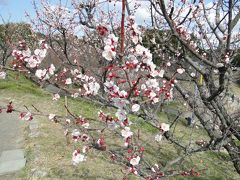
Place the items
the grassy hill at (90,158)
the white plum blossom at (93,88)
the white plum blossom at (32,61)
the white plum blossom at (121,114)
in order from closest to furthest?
the white plum blossom at (121,114) → the white plum blossom at (32,61) → the white plum blossom at (93,88) → the grassy hill at (90,158)

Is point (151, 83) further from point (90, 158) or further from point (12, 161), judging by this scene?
point (12, 161)

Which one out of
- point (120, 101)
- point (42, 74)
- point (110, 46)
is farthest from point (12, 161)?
point (110, 46)

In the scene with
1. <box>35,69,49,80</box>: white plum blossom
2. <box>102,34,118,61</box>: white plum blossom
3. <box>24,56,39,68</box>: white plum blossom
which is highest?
<box>102,34,118,61</box>: white plum blossom

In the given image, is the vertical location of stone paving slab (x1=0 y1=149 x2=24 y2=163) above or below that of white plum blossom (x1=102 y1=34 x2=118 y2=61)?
below

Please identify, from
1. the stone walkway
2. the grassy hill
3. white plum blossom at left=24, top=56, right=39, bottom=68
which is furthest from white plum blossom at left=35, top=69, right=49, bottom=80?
the stone walkway

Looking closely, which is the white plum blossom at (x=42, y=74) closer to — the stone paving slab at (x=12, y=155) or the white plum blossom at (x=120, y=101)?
the white plum blossom at (x=120, y=101)

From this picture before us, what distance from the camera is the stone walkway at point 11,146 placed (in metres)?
5.57

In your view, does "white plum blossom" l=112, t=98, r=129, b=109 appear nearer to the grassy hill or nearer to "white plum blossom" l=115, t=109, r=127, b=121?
"white plum blossom" l=115, t=109, r=127, b=121

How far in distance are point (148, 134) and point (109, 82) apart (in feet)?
21.2

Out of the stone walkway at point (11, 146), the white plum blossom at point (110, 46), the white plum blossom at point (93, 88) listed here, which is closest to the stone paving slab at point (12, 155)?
the stone walkway at point (11, 146)

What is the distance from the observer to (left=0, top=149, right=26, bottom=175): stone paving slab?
18.3ft

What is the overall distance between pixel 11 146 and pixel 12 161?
0.97 meters

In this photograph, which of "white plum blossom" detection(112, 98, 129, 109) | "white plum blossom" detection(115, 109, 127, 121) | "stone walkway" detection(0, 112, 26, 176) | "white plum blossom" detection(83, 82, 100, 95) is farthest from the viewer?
"stone walkway" detection(0, 112, 26, 176)

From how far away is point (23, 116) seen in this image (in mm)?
3379
